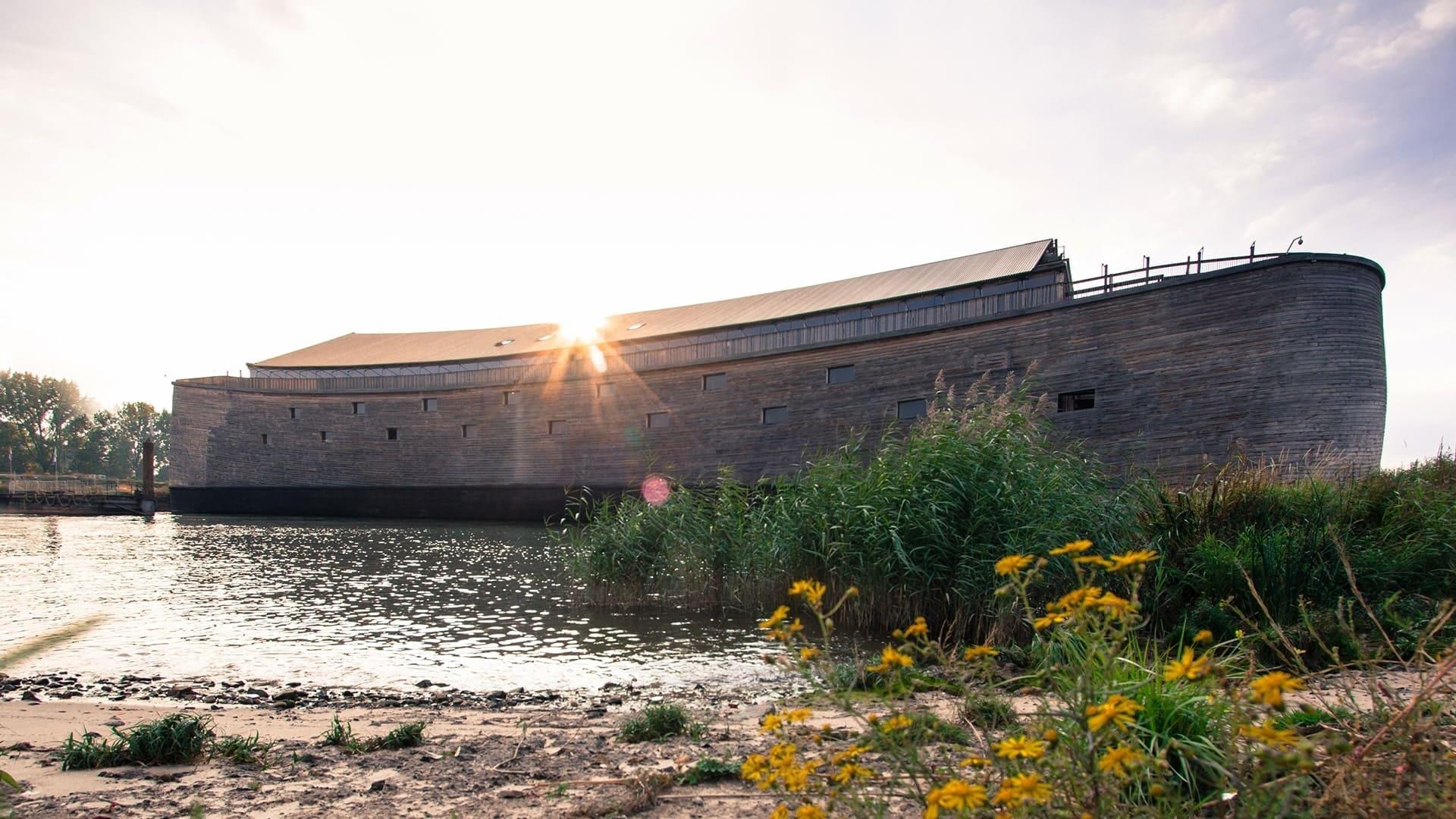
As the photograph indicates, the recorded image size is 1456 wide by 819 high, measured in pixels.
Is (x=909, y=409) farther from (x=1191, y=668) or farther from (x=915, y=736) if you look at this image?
(x=1191, y=668)

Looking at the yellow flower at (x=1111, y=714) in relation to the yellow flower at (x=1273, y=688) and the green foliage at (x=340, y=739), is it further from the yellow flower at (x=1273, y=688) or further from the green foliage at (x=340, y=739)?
the green foliage at (x=340, y=739)

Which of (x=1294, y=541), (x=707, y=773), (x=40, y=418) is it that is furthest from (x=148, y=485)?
(x=40, y=418)

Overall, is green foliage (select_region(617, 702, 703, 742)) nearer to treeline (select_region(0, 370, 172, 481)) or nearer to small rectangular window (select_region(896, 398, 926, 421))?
small rectangular window (select_region(896, 398, 926, 421))

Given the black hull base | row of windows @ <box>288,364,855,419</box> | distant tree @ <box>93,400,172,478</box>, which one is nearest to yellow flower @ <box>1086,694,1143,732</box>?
row of windows @ <box>288,364,855,419</box>

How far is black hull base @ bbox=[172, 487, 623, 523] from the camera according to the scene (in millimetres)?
27656

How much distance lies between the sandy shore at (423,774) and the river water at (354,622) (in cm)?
144

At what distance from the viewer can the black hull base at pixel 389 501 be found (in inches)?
1089

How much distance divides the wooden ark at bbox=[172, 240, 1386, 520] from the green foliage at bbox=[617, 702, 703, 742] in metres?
5.91

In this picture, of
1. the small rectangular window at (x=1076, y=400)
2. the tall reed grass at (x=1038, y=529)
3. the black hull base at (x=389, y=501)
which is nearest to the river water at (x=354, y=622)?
the tall reed grass at (x=1038, y=529)

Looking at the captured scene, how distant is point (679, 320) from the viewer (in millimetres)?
31094

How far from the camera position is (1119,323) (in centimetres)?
1656

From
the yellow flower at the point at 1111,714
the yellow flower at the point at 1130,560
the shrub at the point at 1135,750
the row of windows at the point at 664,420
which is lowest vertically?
the shrub at the point at 1135,750

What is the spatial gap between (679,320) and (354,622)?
76.3 ft

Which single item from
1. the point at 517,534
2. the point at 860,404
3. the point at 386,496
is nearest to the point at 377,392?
the point at 386,496
